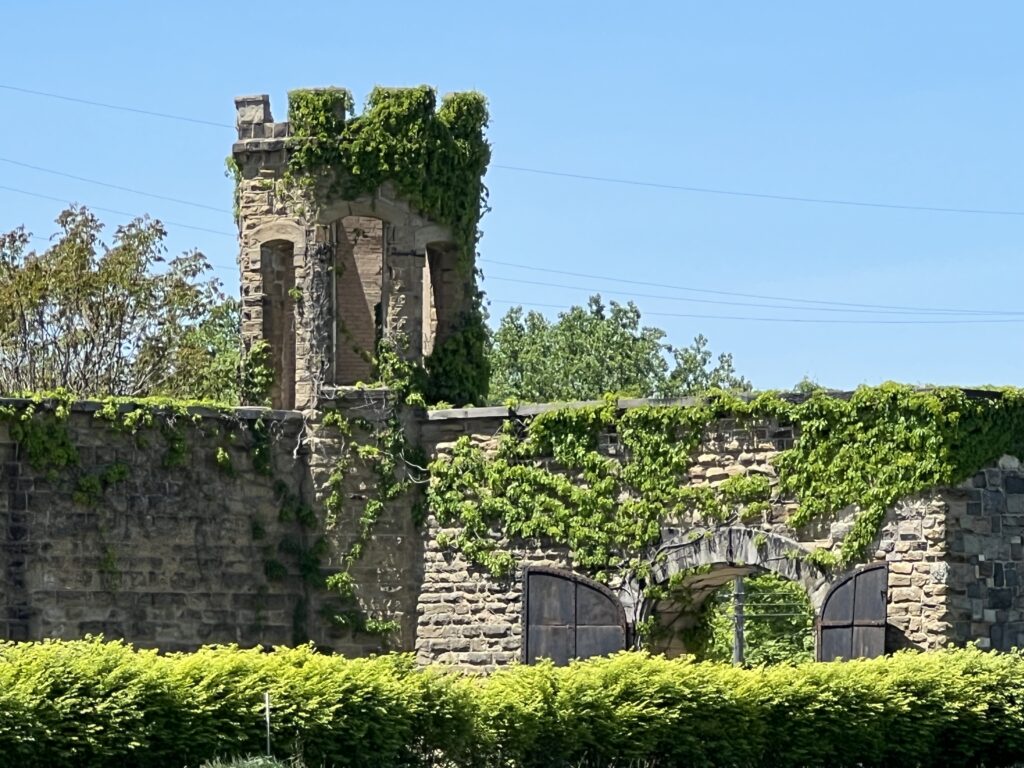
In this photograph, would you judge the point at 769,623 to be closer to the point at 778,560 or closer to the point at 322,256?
the point at 322,256

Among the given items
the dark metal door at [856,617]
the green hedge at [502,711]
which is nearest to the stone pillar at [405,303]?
the dark metal door at [856,617]

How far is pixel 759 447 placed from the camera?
2409 cm

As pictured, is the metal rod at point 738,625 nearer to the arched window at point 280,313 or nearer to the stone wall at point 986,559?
the arched window at point 280,313

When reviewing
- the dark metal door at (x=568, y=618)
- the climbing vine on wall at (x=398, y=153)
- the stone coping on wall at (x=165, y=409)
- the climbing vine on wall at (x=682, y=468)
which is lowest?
→ the dark metal door at (x=568, y=618)

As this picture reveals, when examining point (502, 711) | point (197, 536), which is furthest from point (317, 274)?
point (502, 711)

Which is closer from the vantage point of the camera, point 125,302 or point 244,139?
point 244,139

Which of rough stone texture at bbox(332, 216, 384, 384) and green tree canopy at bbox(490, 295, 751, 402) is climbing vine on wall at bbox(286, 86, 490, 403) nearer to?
rough stone texture at bbox(332, 216, 384, 384)

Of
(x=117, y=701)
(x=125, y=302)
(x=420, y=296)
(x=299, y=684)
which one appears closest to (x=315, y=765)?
Result: (x=299, y=684)

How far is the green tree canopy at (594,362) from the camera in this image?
54.7 meters

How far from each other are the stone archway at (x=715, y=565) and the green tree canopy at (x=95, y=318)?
1875cm

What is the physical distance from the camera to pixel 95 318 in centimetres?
4334

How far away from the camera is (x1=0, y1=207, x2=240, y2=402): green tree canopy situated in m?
42.9

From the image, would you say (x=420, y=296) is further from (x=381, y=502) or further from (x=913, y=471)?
(x=913, y=471)

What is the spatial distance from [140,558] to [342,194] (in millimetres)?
5013
